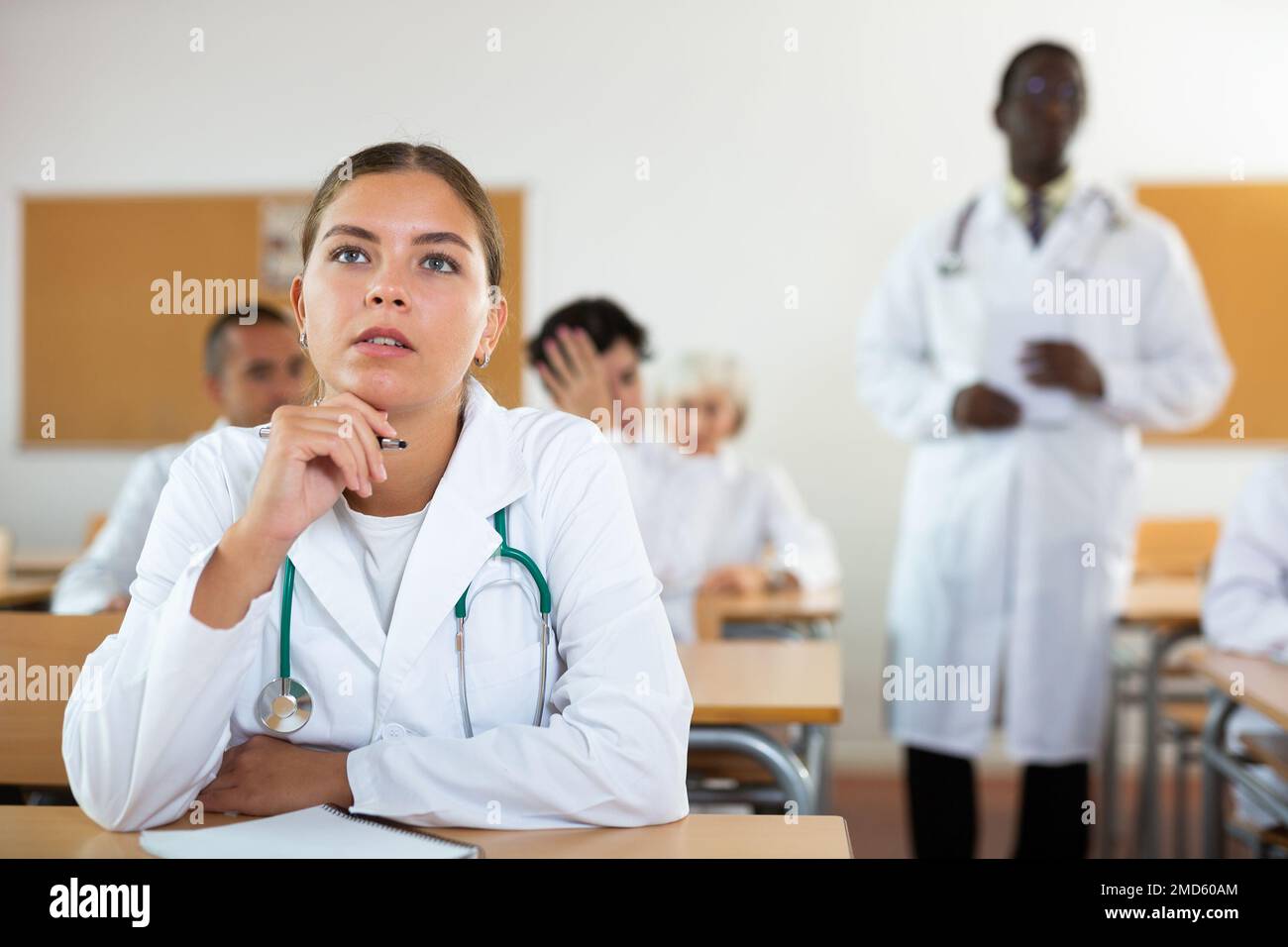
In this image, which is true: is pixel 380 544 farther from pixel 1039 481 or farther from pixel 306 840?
pixel 1039 481

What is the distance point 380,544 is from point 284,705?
188 mm

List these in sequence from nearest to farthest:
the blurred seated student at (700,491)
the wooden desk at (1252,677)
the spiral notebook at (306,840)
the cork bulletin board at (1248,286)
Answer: the spiral notebook at (306,840)
the wooden desk at (1252,677)
the blurred seated student at (700,491)
the cork bulletin board at (1248,286)

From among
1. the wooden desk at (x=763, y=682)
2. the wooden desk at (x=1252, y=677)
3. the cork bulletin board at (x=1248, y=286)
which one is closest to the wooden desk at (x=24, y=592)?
the wooden desk at (x=763, y=682)

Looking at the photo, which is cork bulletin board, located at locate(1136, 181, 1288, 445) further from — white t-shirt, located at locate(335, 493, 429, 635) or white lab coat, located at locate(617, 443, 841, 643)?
white t-shirt, located at locate(335, 493, 429, 635)

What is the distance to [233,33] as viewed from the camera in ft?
10.5

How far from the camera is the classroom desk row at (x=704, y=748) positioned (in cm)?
98

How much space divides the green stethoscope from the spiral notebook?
167mm

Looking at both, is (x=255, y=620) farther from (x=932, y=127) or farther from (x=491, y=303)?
(x=932, y=127)

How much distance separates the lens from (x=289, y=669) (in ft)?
3.98

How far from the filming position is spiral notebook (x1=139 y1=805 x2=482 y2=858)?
889 millimetres

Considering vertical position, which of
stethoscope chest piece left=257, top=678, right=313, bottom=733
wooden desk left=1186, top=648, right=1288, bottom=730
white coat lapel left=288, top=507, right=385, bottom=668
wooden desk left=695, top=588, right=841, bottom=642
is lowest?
wooden desk left=695, top=588, right=841, bottom=642

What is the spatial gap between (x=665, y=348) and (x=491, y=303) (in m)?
3.35

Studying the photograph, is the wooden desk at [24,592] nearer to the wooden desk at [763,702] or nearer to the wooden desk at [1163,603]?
the wooden desk at [763,702]

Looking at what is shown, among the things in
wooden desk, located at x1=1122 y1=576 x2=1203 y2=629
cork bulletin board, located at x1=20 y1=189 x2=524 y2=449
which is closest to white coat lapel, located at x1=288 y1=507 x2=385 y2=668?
wooden desk, located at x1=1122 y1=576 x2=1203 y2=629
